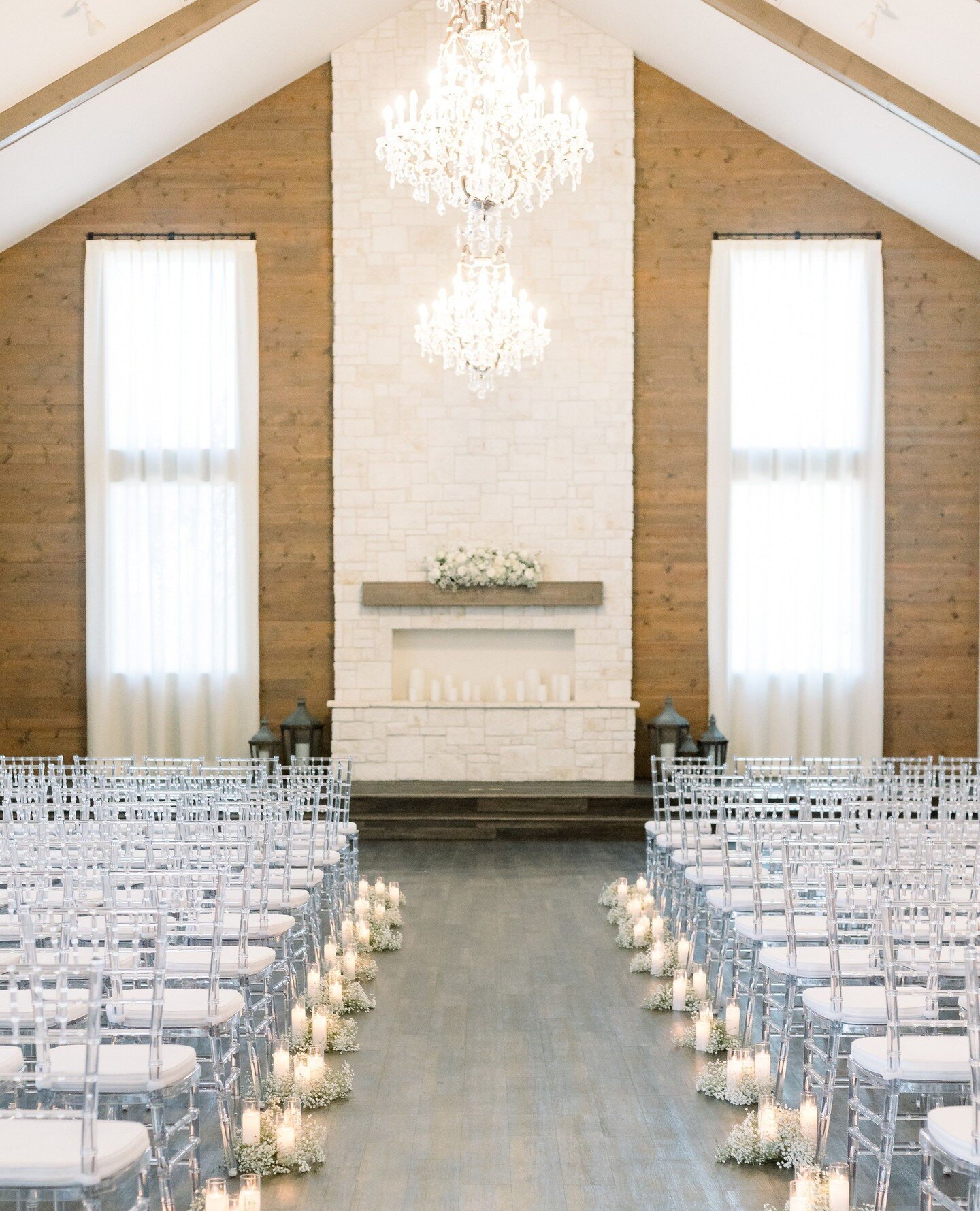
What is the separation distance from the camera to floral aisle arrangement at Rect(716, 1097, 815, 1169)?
375 cm

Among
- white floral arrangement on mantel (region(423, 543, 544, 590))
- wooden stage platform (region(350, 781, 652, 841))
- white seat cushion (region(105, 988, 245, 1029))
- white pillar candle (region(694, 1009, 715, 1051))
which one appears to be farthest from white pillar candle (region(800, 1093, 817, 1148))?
white floral arrangement on mantel (region(423, 543, 544, 590))

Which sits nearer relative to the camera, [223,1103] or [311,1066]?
[223,1103]

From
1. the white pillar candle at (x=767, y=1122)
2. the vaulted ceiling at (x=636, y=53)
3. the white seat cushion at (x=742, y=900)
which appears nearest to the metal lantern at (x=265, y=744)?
the vaulted ceiling at (x=636, y=53)

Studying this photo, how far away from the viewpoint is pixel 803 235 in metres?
11.6

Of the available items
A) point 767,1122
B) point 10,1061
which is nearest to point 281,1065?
point 10,1061

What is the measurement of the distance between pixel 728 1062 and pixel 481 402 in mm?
7824

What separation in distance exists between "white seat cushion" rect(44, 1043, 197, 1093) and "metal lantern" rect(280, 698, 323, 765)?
24.4 feet

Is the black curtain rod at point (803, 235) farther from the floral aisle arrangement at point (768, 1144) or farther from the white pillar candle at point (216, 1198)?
the white pillar candle at point (216, 1198)

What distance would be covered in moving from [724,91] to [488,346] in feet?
12.6

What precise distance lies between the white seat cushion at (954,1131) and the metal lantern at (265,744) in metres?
8.16

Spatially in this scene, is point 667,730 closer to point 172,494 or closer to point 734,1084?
point 172,494

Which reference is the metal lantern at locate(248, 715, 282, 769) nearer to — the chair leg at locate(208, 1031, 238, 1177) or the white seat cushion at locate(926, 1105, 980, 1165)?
the chair leg at locate(208, 1031, 238, 1177)

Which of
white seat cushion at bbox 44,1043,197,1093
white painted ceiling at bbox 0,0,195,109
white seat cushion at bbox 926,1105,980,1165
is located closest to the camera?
white seat cushion at bbox 926,1105,980,1165

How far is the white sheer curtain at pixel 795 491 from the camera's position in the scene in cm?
A: 1144
